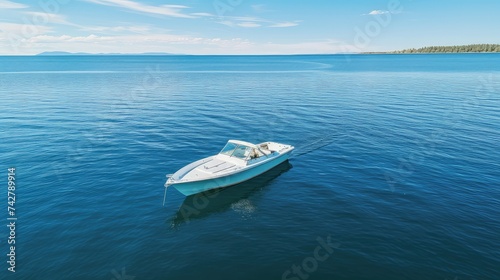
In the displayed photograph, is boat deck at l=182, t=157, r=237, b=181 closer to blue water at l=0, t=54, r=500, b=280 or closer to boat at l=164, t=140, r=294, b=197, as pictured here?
boat at l=164, t=140, r=294, b=197

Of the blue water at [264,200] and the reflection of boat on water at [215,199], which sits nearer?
the blue water at [264,200]

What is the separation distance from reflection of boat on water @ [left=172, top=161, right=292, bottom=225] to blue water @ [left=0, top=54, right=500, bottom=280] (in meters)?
0.16

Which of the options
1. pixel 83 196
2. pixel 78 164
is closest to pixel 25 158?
pixel 78 164

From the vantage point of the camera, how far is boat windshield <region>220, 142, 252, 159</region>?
28766mm

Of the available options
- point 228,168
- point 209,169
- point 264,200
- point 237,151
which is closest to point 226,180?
point 228,168

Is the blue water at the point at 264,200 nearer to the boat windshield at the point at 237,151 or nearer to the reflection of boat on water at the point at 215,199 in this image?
the reflection of boat on water at the point at 215,199

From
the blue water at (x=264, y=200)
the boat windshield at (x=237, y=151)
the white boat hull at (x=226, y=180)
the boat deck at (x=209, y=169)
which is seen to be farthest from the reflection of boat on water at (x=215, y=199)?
the boat windshield at (x=237, y=151)

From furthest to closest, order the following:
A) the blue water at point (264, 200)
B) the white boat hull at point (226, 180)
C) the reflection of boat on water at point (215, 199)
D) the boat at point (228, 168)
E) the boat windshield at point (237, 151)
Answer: the boat windshield at point (237, 151) < the boat at point (228, 168) < the white boat hull at point (226, 180) < the reflection of boat on water at point (215, 199) < the blue water at point (264, 200)

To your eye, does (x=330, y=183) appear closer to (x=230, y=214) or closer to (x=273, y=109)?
(x=230, y=214)

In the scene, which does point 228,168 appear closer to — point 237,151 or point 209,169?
point 209,169

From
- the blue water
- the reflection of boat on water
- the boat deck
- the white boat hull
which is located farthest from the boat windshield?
the blue water

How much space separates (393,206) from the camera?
22.5 m

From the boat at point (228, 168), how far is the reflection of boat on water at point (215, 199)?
0.49 m

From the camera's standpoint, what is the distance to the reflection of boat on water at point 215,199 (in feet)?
73.6
